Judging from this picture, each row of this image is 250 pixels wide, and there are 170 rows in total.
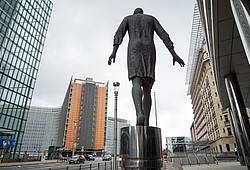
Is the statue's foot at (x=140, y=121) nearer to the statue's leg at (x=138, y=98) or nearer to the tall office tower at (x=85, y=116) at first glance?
the statue's leg at (x=138, y=98)

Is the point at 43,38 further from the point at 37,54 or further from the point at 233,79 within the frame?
the point at 233,79

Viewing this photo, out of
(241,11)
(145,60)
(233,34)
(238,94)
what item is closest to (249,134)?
(238,94)

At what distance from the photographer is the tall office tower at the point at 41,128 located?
306 ft

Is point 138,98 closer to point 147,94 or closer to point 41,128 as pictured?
point 147,94

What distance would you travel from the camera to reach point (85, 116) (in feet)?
292

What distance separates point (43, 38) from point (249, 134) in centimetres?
4915

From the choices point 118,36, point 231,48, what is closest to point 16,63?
point 231,48

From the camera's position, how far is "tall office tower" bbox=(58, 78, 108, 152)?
84.1 m

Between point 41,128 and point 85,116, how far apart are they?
27992mm

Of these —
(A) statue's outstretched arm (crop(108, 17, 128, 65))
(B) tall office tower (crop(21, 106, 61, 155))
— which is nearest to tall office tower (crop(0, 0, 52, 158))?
(A) statue's outstretched arm (crop(108, 17, 128, 65))

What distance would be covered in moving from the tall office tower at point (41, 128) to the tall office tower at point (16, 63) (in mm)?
55637

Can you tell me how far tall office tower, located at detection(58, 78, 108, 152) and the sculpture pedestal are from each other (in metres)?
84.0

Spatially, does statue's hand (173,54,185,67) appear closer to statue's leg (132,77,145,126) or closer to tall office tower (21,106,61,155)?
statue's leg (132,77,145,126)

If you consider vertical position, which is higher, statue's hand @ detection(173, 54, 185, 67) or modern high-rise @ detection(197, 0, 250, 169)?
modern high-rise @ detection(197, 0, 250, 169)
